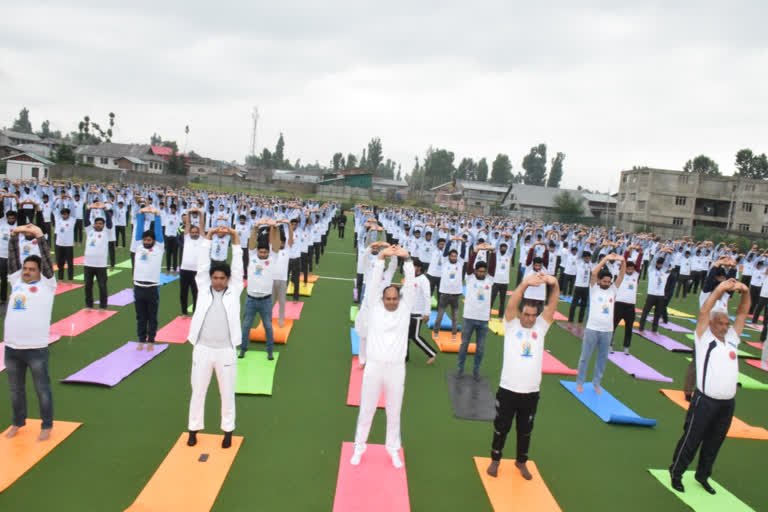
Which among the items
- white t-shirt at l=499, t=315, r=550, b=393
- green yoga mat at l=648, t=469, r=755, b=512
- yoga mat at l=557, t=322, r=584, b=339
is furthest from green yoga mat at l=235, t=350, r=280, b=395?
yoga mat at l=557, t=322, r=584, b=339

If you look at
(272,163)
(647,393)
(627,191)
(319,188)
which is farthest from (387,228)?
(272,163)

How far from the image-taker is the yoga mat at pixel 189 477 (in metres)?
3.92

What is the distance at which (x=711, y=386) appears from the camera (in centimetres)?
453

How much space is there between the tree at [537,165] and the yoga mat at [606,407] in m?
102

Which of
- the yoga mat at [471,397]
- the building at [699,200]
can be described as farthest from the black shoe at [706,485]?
the building at [699,200]

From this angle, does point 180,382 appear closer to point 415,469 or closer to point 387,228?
point 415,469

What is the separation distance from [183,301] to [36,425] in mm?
4168

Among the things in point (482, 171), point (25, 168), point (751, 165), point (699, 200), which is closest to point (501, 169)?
point (482, 171)

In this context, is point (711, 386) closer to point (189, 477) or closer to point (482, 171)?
point (189, 477)

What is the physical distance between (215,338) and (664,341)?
10.1m

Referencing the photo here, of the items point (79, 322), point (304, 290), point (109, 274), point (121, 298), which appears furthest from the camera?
point (304, 290)

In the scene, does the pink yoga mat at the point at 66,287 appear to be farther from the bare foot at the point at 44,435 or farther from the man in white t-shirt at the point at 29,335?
the bare foot at the point at 44,435

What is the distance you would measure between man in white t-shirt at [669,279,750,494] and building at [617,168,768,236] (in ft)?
148

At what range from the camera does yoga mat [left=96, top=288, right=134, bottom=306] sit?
32.1 ft
